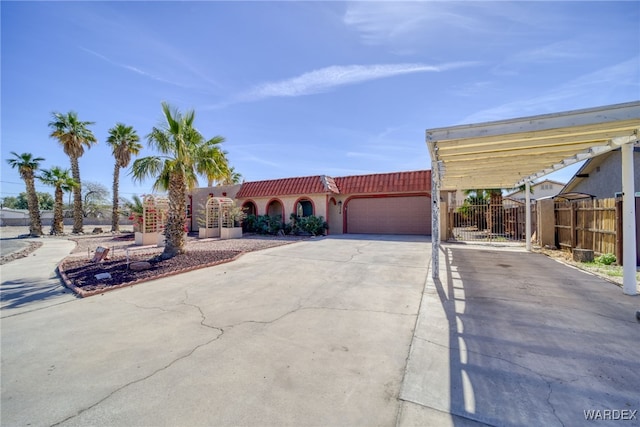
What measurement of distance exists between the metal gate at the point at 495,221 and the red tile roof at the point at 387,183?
2.47 metres

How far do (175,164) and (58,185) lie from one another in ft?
68.3

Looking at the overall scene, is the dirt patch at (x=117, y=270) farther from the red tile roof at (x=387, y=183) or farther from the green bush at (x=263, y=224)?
the red tile roof at (x=387, y=183)

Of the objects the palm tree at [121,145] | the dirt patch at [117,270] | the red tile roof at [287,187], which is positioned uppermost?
the palm tree at [121,145]

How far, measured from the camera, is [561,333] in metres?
3.85

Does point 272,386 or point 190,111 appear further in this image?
point 190,111

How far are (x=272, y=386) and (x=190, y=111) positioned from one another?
380 inches

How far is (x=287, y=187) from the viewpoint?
20.7 meters

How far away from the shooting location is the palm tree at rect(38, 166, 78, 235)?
22062mm

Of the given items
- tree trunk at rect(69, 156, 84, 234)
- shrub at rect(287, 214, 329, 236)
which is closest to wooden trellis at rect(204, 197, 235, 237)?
shrub at rect(287, 214, 329, 236)

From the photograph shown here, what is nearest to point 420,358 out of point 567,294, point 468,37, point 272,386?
point 272,386

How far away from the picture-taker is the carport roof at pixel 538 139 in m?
4.95

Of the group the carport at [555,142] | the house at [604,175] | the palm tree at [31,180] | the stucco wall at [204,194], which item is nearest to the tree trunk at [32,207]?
the palm tree at [31,180]

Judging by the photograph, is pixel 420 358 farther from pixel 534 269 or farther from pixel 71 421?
pixel 534 269

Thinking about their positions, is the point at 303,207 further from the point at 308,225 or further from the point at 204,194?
the point at 204,194
